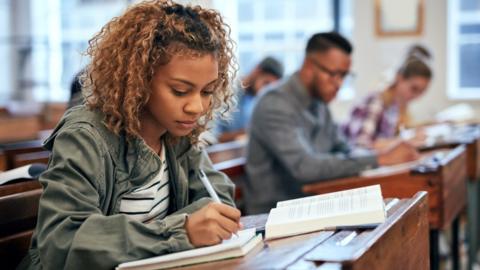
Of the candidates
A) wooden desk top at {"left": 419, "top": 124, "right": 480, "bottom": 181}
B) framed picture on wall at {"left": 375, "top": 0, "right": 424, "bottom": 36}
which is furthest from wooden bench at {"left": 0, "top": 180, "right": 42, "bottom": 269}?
framed picture on wall at {"left": 375, "top": 0, "right": 424, "bottom": 36}

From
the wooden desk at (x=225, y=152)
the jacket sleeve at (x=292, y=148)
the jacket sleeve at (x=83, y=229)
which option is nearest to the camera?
the jacket sleeve at (x=83, y=229)

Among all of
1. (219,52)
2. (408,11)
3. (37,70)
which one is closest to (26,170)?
(219,52)

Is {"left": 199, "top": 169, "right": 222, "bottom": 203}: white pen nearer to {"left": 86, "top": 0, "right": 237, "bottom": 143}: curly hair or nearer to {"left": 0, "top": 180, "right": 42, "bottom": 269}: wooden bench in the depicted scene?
{"left": 86, "top": 0, "right": 237, "bottom": 143}: curly hair

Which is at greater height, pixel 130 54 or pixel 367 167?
pixel 130 54

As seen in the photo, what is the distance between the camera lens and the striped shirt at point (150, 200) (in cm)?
166

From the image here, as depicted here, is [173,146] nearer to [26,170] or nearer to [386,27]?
[26,170]

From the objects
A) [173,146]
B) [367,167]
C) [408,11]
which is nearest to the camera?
[173,146]

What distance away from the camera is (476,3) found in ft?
22.7

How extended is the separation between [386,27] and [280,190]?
411 centimetres

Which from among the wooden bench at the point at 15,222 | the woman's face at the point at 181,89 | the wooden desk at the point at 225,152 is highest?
the woman's face at the point at 181,89

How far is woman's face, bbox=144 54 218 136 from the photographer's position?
1619mm

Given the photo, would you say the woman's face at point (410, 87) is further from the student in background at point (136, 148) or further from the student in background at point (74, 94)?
the student in background at point (136, 148)

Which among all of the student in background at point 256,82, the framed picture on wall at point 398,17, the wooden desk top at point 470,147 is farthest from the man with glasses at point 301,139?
the framed picture on wall at point 398,17

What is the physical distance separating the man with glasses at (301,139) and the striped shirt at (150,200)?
1376mm
